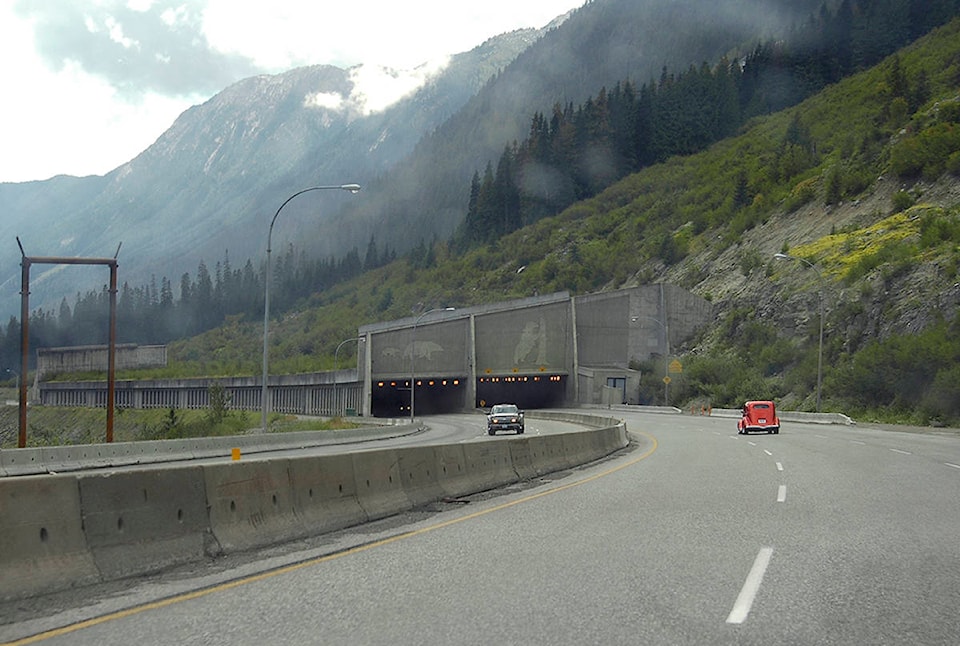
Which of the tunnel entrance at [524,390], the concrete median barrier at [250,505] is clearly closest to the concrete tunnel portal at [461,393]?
the tunnel entrance at [524,390]

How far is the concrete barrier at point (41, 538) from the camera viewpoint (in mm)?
7688

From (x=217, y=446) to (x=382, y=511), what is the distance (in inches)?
951

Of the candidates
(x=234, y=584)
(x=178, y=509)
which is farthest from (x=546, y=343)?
(x=234, y=584)

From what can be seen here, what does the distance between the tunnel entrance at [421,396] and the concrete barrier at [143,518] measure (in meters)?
82.1

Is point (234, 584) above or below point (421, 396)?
below

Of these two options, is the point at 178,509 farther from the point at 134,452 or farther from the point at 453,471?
the point at 134,452

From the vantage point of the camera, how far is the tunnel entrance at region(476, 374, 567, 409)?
9956 cm

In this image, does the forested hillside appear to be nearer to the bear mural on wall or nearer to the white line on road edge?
the bear mural on wall

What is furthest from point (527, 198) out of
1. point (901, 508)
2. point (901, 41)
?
point (901, 508)

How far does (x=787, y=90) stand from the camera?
16738 centimetres

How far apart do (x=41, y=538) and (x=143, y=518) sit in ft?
3.99

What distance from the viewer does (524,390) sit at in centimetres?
10431

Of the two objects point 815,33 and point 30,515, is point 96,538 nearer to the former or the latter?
point 30,515

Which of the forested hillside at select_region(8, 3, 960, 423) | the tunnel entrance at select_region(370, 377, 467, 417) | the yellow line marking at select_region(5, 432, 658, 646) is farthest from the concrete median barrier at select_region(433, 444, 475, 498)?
the tunnel entrance at select_region(370, 377, 467, 417)
